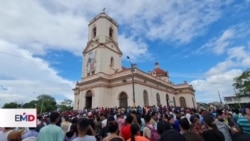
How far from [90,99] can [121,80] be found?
728 centimetres

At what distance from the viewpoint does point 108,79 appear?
99.9 feet

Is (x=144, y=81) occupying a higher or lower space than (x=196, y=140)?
higher

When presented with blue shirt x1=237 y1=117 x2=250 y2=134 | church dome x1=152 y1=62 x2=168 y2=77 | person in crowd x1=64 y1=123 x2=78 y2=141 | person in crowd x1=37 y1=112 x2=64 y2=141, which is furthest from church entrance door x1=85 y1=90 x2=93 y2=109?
blue shirt x1=237 y1=117 x2=250 y2=134

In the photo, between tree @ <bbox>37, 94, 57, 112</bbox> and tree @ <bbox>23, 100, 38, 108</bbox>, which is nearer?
tree @ <bbox>37, 94, 57, 112</bbox>

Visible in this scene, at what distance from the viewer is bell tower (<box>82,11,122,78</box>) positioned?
31.4m

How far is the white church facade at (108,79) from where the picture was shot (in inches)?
1099

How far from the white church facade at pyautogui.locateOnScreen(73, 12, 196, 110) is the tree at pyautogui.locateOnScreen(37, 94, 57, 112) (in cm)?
3903

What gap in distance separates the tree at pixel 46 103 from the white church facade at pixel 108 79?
128 ft

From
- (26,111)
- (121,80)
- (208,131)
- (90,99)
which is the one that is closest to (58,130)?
(26,111)

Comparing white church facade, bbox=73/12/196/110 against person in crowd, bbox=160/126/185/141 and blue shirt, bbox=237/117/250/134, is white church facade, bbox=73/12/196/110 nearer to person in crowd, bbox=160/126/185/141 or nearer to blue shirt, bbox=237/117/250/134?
blue shirt, bbox=237/117/250/134

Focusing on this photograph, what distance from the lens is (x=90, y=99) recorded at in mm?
30984

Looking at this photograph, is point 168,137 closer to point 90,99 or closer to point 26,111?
point 26,111

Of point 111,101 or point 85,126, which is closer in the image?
point 85,126

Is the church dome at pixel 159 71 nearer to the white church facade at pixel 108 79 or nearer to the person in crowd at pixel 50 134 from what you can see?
the white church facade at pixel 108 79
